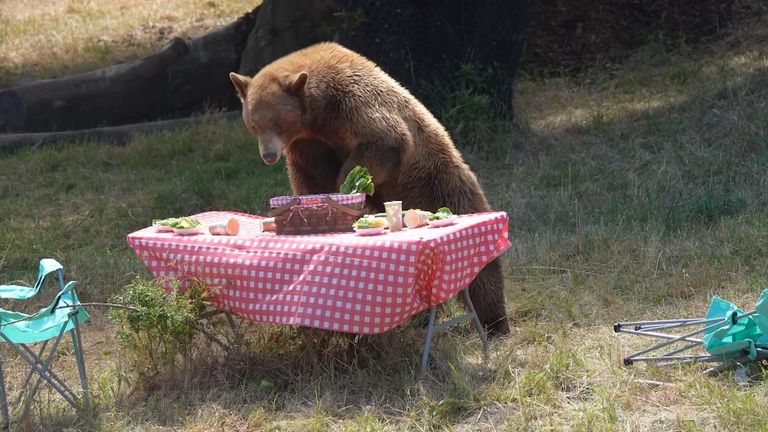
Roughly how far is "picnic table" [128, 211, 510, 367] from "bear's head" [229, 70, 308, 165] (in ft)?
1.71

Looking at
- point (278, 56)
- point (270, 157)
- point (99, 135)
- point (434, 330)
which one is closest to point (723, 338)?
point (434, 330)

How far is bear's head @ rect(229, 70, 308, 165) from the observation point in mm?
5262

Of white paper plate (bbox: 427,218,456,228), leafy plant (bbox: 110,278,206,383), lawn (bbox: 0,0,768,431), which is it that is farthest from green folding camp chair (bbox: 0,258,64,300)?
white paper plate (bbox: 427,218,456,228)

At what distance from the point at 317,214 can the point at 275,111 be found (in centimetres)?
67

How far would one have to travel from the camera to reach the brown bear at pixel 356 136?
209 inches

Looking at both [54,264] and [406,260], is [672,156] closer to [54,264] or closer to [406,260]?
[406,260]

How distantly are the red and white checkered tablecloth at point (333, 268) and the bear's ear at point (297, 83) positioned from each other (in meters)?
0.79

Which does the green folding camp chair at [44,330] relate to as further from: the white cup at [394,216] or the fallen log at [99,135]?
the fallen log at [99,135]

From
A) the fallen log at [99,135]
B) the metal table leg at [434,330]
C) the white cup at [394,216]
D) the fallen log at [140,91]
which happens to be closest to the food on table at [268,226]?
the white cup at [394,216]

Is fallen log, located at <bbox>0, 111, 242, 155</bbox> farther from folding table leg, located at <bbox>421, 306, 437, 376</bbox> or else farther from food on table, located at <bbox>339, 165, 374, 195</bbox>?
folding table leg, located at <bbox>421, 306, 437, 376</bbox>

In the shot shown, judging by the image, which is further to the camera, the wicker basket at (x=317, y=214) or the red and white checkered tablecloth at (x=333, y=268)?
the wicker basket at (x=317, y=214)

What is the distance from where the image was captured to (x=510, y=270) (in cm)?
684

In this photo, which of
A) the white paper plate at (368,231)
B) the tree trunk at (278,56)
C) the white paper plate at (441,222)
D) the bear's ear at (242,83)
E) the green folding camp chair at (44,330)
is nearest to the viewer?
→ the green folding camp chair at (44,330)

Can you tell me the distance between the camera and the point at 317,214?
4.92 metres
